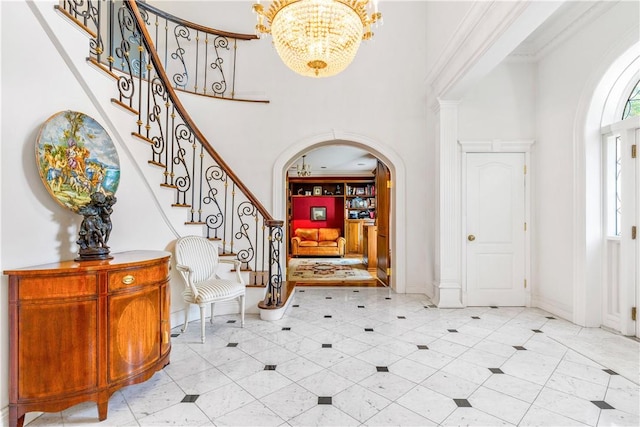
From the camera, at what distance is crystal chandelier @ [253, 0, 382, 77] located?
7.61 feet

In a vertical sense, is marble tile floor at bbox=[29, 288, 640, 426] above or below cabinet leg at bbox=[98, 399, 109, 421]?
below

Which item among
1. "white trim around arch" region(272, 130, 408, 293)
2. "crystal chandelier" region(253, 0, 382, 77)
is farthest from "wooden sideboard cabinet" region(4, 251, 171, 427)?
"white trim around arch" region(272, 130, 408, 293)

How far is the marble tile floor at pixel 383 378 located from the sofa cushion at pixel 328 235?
707 centimetres

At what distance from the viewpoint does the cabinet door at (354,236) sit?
11242 mm

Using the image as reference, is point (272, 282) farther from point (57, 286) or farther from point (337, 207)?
point (337, 207)

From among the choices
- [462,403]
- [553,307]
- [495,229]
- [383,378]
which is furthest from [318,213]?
[462,403]

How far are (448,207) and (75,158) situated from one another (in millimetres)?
4270

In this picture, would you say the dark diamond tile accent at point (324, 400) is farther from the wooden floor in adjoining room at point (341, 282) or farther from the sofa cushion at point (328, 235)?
the sofa cushion at point (328, 235)

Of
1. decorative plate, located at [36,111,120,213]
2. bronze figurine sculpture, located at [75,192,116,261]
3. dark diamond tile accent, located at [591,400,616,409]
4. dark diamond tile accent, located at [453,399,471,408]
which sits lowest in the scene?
dark diamond tile accent, located at [591,400,616,409]

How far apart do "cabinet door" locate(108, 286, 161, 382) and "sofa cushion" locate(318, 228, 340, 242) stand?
342 inches

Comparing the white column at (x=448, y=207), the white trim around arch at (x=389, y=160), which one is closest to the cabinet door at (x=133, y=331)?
the white trim around arch at (x=389, y=160)

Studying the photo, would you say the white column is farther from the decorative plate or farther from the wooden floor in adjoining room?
the decorative plate

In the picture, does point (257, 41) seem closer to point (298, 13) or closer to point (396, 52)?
point (396, 52)

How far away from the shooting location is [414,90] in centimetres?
512
